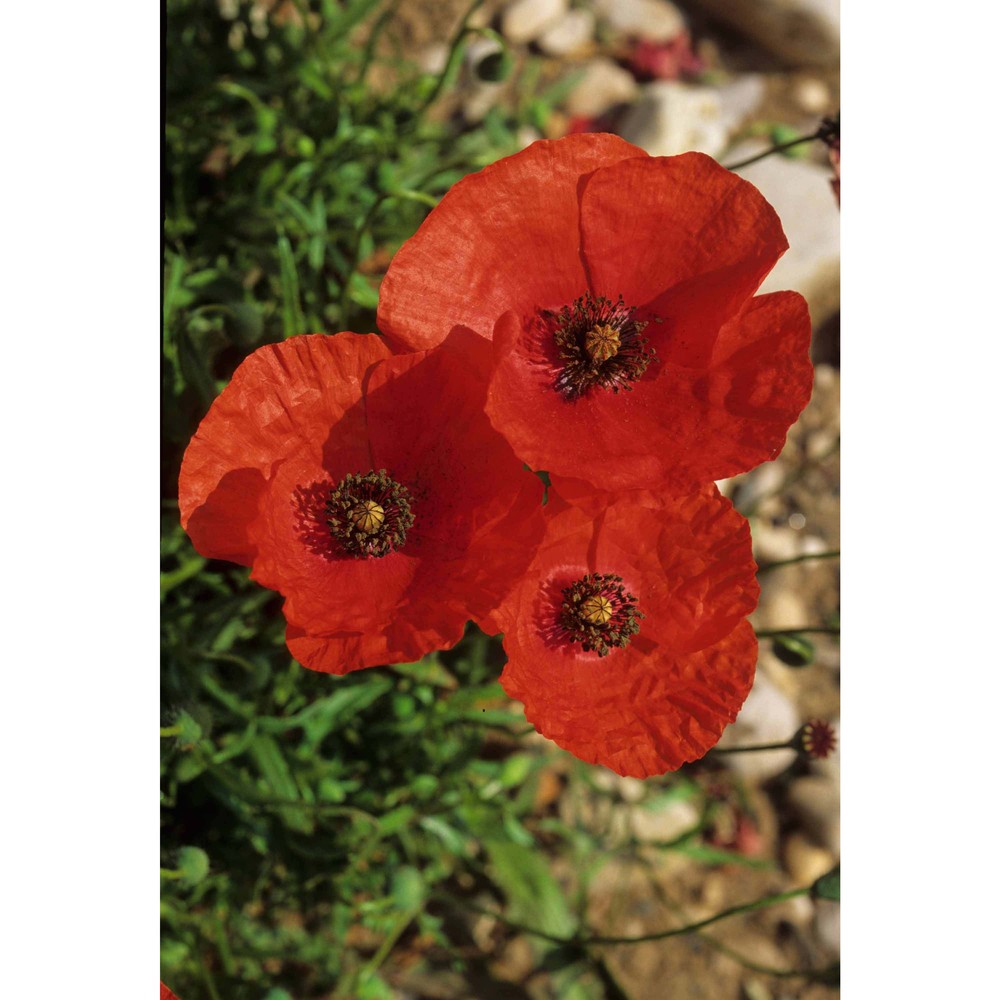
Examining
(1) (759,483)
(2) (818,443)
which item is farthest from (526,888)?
(2) (818,443)

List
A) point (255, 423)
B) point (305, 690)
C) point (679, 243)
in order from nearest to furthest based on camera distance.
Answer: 1. point (255, 423)
2. point (679, 243)
3. point (305, 690)

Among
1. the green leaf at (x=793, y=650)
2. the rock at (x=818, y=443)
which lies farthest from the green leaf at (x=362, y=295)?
the rock at (x=818, y=443)

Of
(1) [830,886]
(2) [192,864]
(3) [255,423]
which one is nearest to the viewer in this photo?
(3) [255,423]

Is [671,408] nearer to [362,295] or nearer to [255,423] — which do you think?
[255,423]

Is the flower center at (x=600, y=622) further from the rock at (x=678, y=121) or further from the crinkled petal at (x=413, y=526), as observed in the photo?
the rock at (x=678, y=121)

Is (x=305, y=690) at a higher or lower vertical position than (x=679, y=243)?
lower

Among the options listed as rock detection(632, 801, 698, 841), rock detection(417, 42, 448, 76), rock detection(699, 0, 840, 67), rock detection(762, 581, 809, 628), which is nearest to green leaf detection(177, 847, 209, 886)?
rock detection(632, 801, 698, 841)
